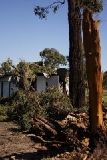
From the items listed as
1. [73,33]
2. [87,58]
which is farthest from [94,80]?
[73,33]

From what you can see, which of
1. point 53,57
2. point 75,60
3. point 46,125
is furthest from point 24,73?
point 53,57

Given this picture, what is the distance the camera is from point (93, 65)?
9.69 m

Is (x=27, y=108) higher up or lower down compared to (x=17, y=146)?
higher up

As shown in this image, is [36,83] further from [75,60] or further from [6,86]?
[75,60]

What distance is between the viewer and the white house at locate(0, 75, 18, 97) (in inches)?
1933

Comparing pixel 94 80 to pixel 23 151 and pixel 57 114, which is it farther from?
pixel 57 114

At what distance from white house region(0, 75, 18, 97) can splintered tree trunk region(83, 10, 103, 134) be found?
128ft

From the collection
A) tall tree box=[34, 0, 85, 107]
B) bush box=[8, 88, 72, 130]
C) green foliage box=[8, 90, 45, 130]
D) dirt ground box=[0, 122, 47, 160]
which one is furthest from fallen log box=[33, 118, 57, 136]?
tall tree box=[34, 0, 85, 107]

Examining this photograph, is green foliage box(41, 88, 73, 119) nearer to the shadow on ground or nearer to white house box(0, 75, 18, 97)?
the shadow on ground

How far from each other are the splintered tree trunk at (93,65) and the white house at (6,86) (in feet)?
128

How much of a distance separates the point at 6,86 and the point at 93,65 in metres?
40.9

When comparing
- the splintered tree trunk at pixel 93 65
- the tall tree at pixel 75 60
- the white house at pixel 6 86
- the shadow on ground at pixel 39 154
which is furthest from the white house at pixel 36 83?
the splintered tree trunk at pixel 93 65

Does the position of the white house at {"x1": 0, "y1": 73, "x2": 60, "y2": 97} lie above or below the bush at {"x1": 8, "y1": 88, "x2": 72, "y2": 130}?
above

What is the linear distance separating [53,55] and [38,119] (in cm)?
9294
